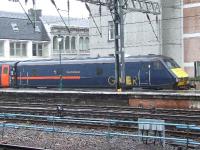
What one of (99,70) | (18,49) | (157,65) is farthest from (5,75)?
(18,49)

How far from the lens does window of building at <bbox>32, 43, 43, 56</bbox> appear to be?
67.2 m

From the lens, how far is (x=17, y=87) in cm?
3981

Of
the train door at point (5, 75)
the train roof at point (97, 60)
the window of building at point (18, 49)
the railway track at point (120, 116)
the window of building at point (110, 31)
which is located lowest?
the railway track at point (120, 116)

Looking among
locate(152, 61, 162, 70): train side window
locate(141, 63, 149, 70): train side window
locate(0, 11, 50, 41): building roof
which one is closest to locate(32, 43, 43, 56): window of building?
locate(0, 11, 50, 41): building roof

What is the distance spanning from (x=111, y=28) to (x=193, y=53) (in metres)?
9.10

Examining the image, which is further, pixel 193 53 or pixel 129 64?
pixel 193 53

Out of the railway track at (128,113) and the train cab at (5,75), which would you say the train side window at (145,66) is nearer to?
the railway track at (128,113)

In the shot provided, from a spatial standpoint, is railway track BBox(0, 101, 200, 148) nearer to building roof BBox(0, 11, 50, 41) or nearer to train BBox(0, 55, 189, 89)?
train BBox(0, 55, 189, 89)

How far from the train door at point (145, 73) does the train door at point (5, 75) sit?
43.7 ft

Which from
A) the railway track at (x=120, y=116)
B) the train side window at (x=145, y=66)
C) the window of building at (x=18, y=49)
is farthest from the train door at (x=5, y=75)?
the window of building at (x=18, y=49)

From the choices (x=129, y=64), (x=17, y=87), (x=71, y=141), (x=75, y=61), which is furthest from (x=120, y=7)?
(x=71, y=141)

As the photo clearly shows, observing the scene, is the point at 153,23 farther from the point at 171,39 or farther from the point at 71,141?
the point at 71,141

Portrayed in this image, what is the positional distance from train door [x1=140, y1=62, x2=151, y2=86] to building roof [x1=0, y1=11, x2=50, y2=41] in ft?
112

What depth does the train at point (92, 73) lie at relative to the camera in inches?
1238
